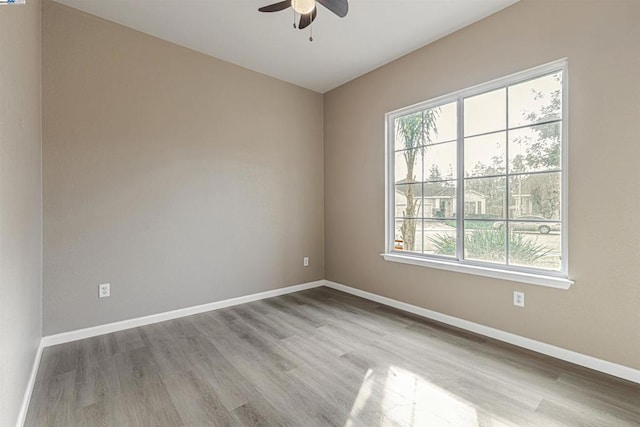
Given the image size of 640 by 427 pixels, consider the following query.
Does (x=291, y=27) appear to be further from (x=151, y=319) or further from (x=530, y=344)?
(x=530, y=344)

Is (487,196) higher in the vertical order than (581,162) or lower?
lower

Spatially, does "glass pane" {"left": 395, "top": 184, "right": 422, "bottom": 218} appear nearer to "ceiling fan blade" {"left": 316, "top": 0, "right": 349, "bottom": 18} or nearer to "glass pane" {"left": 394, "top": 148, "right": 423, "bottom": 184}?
"glass pane" {"left": 394, "top": 148, "right": 423, "bottom": 184}

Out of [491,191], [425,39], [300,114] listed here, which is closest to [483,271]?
[491,191]

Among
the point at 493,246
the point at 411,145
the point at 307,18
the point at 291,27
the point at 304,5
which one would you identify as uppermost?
the point at 291,27

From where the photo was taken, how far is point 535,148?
243cm

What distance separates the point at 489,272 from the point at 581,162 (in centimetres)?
110

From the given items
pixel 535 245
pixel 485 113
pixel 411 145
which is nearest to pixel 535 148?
pixel 485 113

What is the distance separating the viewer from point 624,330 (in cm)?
198

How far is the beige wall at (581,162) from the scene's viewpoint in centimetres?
197

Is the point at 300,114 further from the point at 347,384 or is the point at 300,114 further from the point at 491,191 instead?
the point at 347,384

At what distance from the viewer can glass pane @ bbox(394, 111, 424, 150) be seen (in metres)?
3.33

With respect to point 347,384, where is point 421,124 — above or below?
above

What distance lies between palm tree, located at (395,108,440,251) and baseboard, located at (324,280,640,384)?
693 millimetres

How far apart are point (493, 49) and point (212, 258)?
3.51 m
